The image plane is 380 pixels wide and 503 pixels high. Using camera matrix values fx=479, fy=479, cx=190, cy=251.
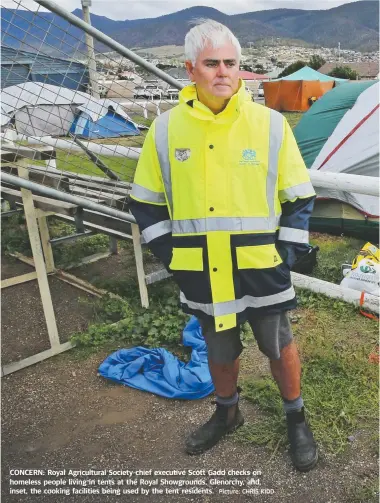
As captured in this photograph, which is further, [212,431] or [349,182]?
[349,182]

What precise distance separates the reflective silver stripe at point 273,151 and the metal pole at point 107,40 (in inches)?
70.0

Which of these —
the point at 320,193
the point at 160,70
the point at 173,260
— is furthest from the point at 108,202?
the point at 320,193

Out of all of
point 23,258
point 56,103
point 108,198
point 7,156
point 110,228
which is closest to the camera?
point 7,156

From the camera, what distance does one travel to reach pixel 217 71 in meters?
1.94

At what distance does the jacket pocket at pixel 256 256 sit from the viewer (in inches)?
80.0

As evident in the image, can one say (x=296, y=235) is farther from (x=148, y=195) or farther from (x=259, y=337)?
(x=148, y=195)

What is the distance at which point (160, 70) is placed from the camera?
3602mm

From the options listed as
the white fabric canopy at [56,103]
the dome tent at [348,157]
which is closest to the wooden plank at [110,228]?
the white fabric canopy at [56,103]

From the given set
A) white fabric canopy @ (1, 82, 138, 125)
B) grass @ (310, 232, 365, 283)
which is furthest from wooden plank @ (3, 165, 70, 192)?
grass @ (310, 232, 365, 283)

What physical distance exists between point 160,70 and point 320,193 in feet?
9.17

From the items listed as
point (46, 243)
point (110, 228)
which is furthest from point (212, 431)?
point (46, 243)

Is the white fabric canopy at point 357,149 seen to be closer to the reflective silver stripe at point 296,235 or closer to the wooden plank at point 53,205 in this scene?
the wooden plank at point 53,205

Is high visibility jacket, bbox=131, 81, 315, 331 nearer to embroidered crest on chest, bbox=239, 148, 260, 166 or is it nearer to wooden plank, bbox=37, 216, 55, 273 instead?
embroidered crest on chest, bbox=239, 148, 260, 166

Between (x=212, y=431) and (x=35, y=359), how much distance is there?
4.93 feet
